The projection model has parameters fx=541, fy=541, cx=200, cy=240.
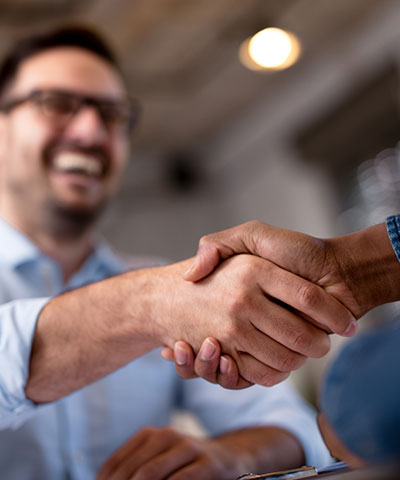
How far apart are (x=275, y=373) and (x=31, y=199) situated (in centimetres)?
79

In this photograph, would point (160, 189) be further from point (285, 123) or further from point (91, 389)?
point (91, 389)

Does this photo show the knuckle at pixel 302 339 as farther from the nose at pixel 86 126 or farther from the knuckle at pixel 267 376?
the nose at pixel 86 126

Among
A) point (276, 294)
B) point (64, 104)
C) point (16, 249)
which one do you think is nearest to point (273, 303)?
point (276, 294)

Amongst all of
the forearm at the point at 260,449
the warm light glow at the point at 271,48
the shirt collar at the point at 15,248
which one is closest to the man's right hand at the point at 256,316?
the forearm at the point at 260,449

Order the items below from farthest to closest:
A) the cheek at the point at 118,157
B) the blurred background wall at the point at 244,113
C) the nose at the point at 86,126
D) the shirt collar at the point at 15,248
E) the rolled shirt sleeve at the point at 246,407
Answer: the blurred background wall at the point at 244,113 < the cheek at the point at 118,157 < the nose at the point at 86,126 < the shirt collar at the point at 15,248 < the rolled shirt sleeve at the point at 246,407

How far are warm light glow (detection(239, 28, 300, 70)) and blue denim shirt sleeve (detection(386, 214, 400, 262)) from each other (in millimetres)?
1664

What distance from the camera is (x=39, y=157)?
4.07 ft

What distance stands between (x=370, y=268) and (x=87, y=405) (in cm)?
66

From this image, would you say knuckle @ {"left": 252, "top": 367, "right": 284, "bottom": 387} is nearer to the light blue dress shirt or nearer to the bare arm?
the bare arm

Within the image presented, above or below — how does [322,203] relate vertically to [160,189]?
below

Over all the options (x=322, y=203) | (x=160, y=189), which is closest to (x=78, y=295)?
(x=322, y=203)

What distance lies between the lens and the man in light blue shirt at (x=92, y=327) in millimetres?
665

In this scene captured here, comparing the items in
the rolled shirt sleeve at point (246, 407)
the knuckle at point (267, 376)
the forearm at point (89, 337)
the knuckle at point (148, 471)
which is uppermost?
the forearm at point (89, 337)

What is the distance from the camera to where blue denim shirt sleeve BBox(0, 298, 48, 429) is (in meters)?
0.66
